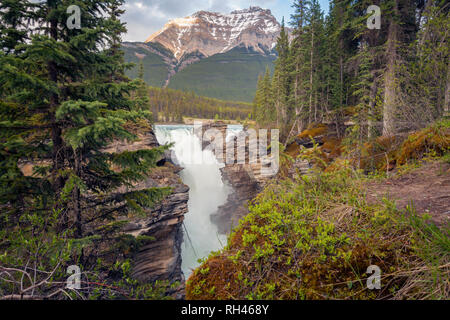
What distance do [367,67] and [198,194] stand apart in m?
21.5

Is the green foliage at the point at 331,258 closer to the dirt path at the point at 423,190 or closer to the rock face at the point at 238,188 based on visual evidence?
the dirt path at the point at 423,190

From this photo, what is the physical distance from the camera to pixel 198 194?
2598 centimetres

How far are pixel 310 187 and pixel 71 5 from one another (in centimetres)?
721

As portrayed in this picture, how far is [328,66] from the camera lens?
2045cm

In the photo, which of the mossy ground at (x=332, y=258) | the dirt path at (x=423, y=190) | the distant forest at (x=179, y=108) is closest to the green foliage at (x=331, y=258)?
the mossy ground at (x=332, y=258)

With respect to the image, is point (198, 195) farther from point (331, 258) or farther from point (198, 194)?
point (331, 258)

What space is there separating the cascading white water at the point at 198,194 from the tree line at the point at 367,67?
11867mm

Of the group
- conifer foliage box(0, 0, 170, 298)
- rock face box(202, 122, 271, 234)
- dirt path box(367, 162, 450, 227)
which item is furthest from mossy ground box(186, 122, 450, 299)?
rock face box(202, 122, 271, 234)

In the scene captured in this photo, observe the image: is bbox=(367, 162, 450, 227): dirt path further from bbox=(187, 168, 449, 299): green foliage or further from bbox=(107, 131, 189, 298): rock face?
bbox=(107, 131, 189, 298): rock face

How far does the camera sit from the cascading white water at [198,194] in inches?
733

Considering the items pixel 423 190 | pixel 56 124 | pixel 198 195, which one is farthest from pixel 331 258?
pixel 198 195

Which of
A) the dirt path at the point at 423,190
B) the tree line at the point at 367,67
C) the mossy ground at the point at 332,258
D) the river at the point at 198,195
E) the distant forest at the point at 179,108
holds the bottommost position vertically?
the river at the point at 198,195

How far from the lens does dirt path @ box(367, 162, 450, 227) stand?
279 cm
